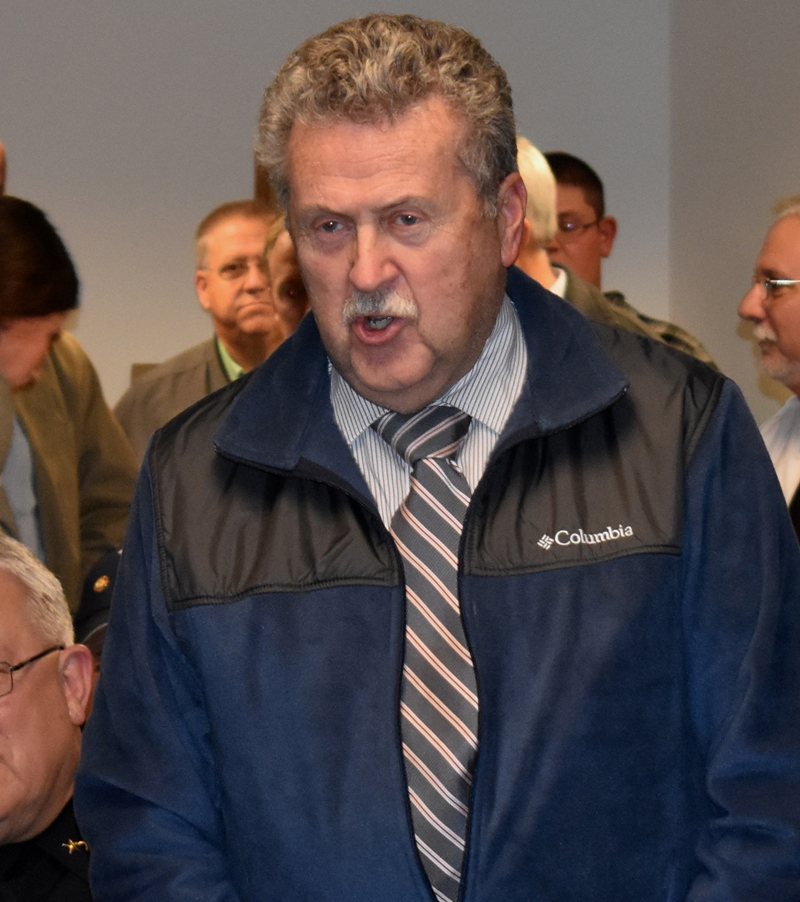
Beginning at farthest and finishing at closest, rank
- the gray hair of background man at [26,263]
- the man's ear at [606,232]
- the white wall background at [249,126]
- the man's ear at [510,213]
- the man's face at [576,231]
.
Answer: the white wall background at [249,126] → the man's ear at [606,232] → the man's face at [576,231] → the gray hair of background man at [26,263] → the man's ear at [510,213]

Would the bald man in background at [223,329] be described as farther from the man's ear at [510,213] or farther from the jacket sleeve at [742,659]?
the jacket sleeve at [742,659]

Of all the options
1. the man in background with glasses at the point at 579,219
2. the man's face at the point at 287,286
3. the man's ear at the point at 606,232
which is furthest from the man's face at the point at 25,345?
the man's ear at the point at 606,232

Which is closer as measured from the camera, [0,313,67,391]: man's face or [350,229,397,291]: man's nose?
[350,229,397,291]: man's nose

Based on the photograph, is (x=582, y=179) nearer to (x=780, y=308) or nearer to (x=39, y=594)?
(x=780, y=308)

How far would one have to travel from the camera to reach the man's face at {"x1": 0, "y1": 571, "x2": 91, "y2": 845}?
193cm

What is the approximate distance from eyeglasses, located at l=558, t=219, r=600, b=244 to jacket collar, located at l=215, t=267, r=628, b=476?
248 centimetres

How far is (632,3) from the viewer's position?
17.4 ft

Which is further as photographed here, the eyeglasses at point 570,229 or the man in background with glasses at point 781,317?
the eyeglasses at point 570,229

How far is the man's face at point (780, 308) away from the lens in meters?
2.77

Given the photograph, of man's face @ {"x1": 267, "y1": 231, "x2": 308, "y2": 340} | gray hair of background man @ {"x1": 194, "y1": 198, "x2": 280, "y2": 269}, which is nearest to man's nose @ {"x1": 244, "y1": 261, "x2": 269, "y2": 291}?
gray hair of background man @ {"x1": 194, "y1": 198, "x2": 280, "y2": 269}

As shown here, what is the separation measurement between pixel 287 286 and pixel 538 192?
664mm

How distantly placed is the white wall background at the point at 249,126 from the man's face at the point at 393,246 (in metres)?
3.31

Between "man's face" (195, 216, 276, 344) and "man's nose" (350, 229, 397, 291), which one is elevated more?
"man's nose" (350, 229, 397, 291)

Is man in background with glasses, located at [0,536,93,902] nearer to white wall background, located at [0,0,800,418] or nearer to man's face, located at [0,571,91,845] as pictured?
man's face, located at [0,571,91,845]
